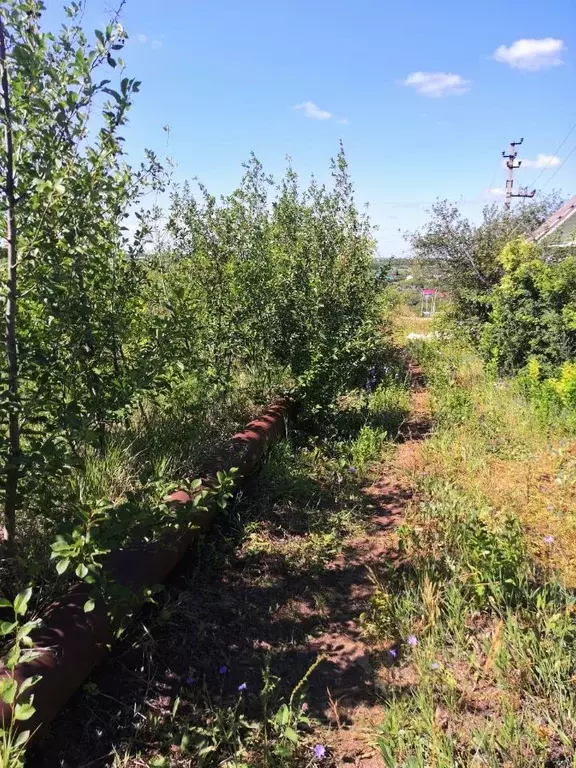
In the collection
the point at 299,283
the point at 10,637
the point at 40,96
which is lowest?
the point at 10,637

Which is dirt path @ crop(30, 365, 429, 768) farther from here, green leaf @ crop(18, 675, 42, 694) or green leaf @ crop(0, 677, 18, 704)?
green leaf @ crop(0, 677, 18, 704)

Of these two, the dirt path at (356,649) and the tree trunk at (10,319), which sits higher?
the tree trunk at (10,319)

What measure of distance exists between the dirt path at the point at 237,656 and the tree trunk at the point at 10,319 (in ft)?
2.61

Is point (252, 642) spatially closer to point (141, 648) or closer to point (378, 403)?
point (141, 648)

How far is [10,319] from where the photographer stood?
216 cm

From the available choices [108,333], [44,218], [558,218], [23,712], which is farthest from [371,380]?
[558,218]

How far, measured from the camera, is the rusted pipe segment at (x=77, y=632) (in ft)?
5.74

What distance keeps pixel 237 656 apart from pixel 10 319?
1.82 metres

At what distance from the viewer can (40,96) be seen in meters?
2.07

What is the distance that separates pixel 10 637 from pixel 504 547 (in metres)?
2.29

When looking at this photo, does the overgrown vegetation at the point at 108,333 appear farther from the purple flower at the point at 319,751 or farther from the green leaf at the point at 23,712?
the purple flower at the point at 319,751

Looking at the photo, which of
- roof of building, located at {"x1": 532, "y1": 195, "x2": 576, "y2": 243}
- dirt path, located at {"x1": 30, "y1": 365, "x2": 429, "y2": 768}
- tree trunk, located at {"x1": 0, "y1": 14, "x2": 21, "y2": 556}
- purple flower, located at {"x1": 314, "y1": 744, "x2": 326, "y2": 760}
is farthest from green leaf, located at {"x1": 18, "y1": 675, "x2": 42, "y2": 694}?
roof of building, located at {"x1": 532, "y1": 195, "x2": 576, "y2": 243}

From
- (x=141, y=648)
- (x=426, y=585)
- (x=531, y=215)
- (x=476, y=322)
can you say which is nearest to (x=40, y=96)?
(x=141, y=648)

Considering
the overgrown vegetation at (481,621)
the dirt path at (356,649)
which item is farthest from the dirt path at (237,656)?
the overgrown vegetation at (481,621)
